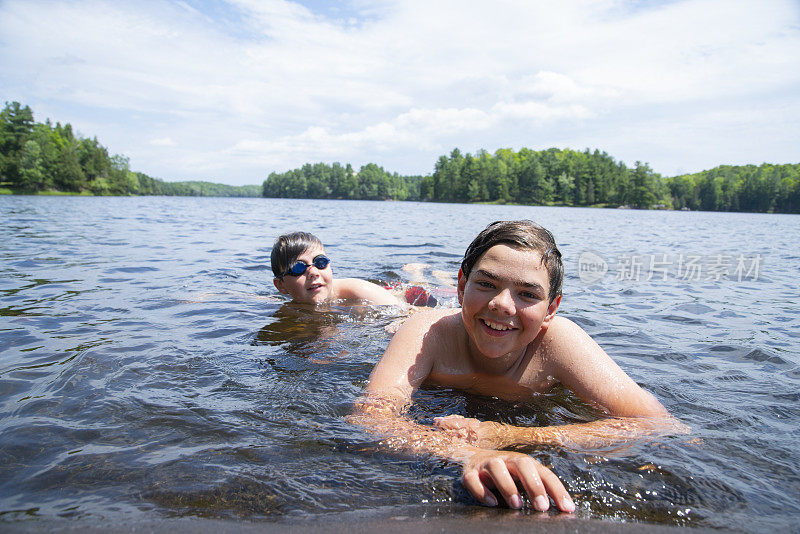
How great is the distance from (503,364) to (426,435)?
2.61ft

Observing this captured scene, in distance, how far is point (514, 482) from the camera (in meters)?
2.01

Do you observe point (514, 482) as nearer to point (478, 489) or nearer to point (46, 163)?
point (478, 489)

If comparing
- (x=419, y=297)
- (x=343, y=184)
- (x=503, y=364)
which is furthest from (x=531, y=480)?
(x=343, y=184)

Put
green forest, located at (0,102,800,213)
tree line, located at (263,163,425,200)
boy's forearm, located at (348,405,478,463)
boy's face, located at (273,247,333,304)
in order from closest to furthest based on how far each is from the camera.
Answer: boy's forearm, located at (348,405,478,463)
boy's face, located at (273,247,333,304)
green forest, located at (0,102,800,213)
tree line, located at (263,163,425,200)

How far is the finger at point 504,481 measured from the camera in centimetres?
192

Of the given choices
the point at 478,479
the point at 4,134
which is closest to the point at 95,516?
the point at 478,479

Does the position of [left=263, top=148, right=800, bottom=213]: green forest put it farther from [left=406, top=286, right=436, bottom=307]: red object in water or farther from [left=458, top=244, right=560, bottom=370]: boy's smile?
[left=458, top=244, right=560, bottom=370]: boy's smile

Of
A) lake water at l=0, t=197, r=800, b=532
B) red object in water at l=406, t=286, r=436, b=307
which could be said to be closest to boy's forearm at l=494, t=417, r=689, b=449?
lake water at l=0, t=197, r=800, b=532

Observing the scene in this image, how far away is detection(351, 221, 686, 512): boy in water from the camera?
101 inches

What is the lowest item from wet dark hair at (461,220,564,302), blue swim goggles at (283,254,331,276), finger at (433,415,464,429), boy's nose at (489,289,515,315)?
finger at (433,415,464,429)

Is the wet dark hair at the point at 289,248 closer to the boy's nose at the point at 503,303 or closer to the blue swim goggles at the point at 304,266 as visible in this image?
the blue swim goggles at the point at 304,266

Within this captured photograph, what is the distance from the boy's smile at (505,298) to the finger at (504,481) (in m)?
0.82

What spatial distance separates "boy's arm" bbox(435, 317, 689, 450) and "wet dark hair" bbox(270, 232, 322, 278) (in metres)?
3.44

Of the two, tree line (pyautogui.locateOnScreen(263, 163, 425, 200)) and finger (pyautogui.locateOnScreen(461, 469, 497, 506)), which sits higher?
tree line (pyautogui.locateOnScreen(263, 163, 425, 200))
